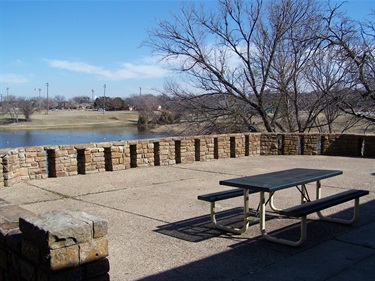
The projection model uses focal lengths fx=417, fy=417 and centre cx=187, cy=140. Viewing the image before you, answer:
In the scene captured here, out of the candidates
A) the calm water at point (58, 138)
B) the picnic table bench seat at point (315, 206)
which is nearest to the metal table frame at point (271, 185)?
the picnic table bench seat at point (315, 206)

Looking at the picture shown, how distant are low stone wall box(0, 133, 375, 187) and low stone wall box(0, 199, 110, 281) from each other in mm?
4984

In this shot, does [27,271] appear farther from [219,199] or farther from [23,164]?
[23,164]

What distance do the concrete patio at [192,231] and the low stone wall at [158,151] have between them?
0.36 m

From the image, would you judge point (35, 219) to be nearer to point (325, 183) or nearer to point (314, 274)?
point (314, 274)

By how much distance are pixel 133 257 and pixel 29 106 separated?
47.0 metres

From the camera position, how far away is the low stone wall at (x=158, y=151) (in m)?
8.26

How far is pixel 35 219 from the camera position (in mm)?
2969

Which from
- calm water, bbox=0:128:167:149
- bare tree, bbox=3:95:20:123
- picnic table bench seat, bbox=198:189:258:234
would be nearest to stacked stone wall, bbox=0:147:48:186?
picnic table bench seat, bbox=198:189:258:234

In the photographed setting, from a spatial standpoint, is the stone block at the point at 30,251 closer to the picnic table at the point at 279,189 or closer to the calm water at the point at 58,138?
the picnic table at the point at 279,189

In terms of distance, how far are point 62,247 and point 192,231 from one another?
2486 millimetres

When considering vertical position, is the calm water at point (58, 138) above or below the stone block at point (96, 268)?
below

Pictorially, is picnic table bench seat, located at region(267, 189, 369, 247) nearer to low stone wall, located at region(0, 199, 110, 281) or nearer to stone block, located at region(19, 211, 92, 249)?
low stone wall, located at region(0, 199, 110, 281)

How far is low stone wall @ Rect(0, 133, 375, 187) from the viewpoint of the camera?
8.26 metres

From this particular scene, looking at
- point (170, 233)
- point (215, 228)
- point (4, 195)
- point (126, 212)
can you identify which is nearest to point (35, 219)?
point (170, 233)
